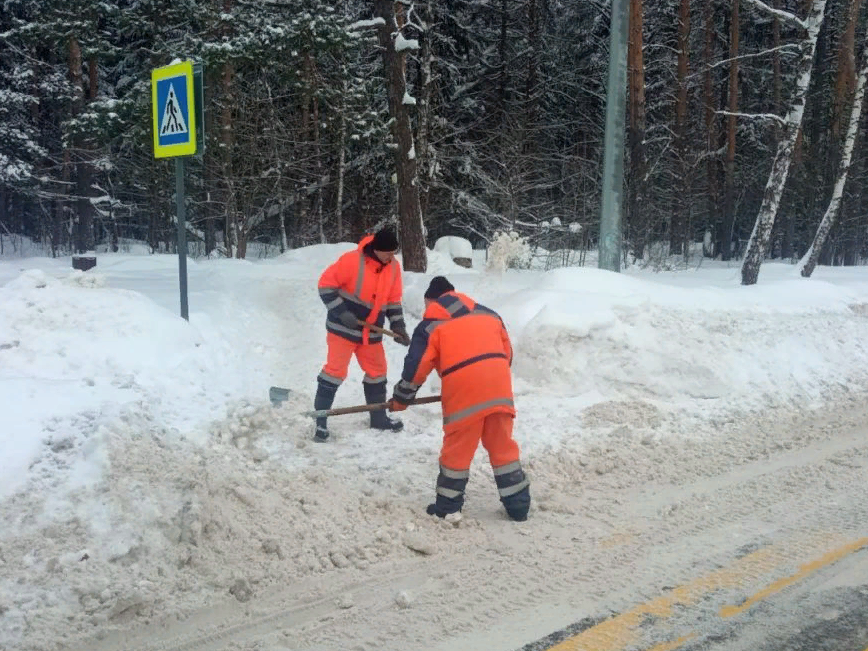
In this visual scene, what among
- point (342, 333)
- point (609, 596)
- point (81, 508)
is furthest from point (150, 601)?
point (342, 333)

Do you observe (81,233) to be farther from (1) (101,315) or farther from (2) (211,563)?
(2) (211,563)

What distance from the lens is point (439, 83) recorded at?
22812 millimetres

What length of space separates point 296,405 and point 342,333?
42.6 inches

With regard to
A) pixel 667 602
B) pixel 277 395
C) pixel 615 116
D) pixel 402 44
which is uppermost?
pixel 402 44

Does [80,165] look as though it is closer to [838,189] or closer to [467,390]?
[838,189]

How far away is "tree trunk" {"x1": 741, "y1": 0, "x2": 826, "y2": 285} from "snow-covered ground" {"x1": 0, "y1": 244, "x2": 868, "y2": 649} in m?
2.08

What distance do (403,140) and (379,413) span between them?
687 cm

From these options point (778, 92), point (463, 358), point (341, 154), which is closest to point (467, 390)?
point (463, 358)

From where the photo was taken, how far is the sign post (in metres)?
7.15

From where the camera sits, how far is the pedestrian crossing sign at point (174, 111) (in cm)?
715

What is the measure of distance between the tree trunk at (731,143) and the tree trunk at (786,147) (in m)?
11.5

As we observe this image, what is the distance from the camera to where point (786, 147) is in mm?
12297

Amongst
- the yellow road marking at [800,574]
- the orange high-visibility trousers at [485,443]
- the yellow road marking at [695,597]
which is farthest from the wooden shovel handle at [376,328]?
the yellow road marking at [800,574]

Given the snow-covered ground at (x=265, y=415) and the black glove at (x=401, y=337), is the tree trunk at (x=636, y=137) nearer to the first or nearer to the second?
the snow-covered ground at (x=265, y=415)
